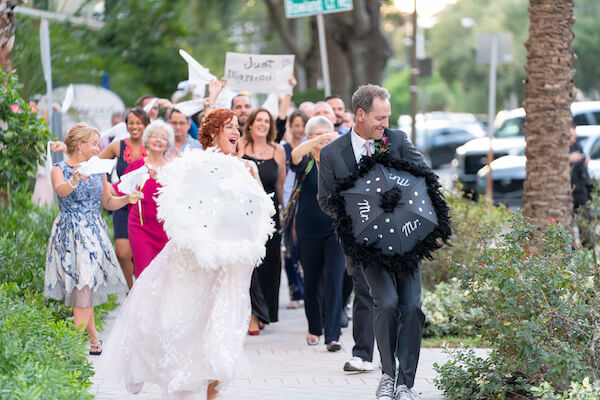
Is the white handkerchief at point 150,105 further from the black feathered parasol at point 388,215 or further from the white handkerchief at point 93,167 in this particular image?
the black feathered parasol at point 388,215

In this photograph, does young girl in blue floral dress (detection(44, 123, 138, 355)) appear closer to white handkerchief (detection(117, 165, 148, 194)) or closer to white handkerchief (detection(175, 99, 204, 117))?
white handkerchief (detection(117, 165, 148, 194))

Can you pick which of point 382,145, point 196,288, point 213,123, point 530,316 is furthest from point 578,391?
point 213,123

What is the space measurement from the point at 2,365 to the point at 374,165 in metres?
2.50

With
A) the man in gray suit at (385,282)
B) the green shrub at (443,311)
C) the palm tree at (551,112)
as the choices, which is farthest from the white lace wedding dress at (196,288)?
the palm tree at (551,112)

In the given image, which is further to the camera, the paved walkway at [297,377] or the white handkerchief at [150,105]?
the white handkerchief at [150,105]

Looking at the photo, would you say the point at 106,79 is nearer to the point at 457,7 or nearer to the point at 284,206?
the point at 284,206

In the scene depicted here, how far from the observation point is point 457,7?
8225 centimetres

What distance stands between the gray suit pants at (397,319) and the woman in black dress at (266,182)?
10.6ft

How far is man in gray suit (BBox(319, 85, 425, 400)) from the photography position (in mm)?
6277

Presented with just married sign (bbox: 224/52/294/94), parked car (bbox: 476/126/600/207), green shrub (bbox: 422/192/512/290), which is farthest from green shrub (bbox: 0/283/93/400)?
parked car (bbox: 476/126/600/207)

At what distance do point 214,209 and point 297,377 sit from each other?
82.4 inches

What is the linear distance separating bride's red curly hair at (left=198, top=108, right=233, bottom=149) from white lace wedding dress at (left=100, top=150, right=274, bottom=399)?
2.62 ft

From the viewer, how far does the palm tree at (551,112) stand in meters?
10.4

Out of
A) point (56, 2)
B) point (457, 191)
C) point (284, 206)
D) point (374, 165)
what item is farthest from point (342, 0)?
point (56, 2)
